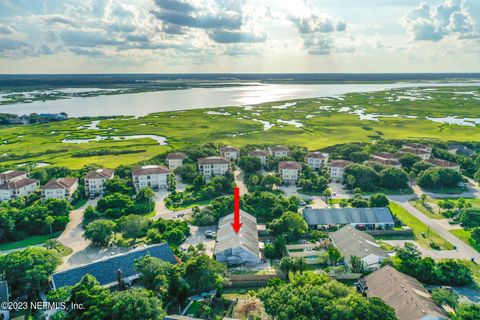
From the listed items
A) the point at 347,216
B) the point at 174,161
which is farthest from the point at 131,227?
the point at 174,161

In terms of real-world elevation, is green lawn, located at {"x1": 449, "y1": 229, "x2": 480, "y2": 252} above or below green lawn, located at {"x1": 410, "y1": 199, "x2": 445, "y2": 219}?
below

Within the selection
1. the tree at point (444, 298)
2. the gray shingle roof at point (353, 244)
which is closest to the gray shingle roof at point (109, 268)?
the gray shingle roof at point (353, 244)

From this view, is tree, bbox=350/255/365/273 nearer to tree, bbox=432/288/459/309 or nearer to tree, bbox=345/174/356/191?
tree, bbox=432/288/459/309

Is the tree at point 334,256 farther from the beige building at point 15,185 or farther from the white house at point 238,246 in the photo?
the beige building at point 15,185

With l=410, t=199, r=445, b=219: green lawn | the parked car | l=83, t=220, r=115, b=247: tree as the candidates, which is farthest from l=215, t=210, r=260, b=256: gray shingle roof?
l=410, t=199, r=445, b=219: green lawn

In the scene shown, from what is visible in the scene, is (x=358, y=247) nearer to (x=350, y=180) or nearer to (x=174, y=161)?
(x=350, y=180)

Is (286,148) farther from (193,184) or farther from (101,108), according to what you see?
(101,108)
